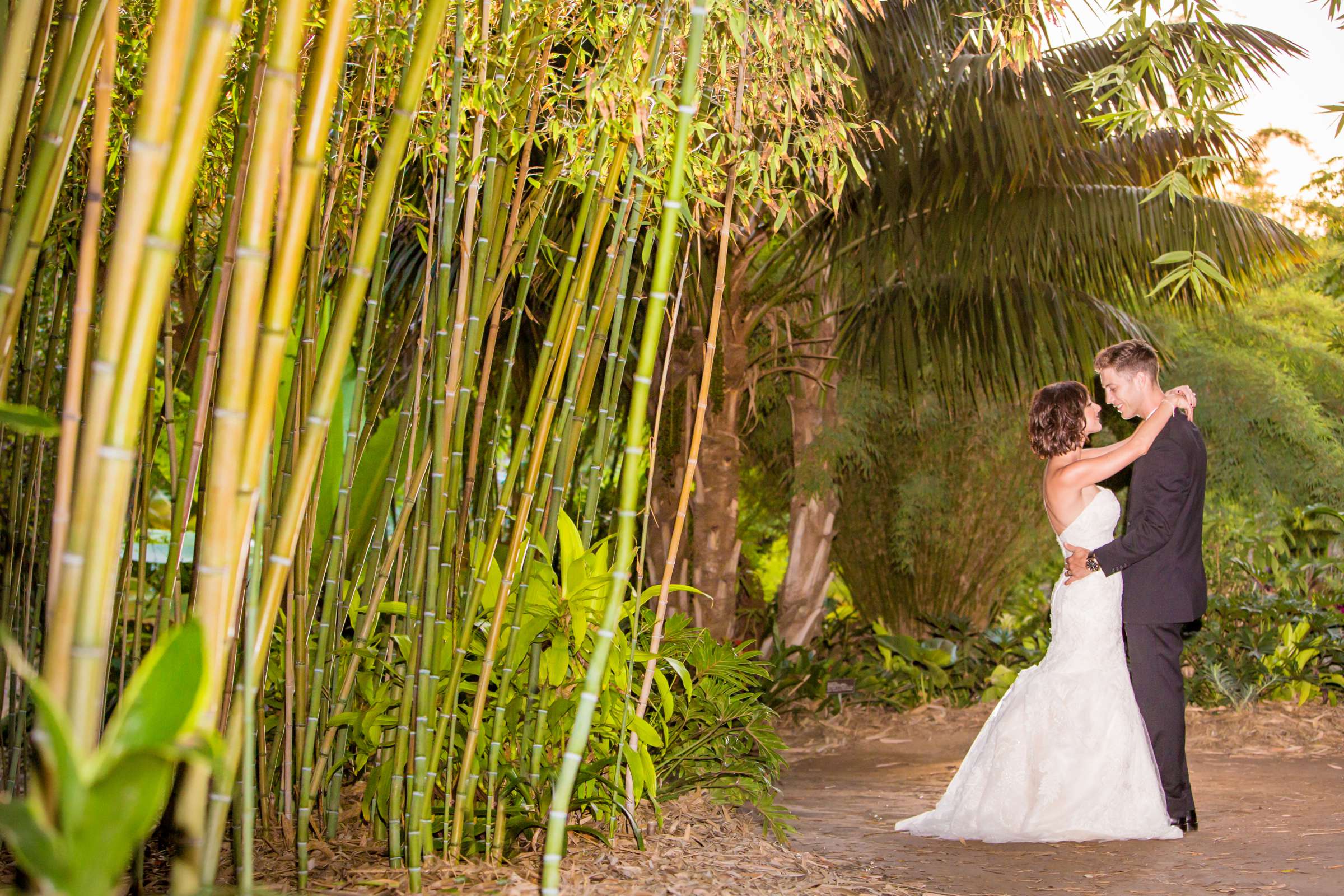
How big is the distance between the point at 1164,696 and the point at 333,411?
9.35ft

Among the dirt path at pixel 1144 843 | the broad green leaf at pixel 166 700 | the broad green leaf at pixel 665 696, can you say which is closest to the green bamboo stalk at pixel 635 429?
→ the broad green leaf at pixel 166 700

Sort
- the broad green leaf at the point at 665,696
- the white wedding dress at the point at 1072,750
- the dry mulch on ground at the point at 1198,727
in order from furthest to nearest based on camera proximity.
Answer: the dry mulch on ground at the point at 1198,727 < the white wedding dress at the point at 1072,750 < the broad green leaf at the point at 665,696

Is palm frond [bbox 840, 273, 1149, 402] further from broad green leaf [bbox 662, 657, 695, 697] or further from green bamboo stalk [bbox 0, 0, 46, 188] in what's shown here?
green bamboo stalk [bbox 0, 0, 46, 188]

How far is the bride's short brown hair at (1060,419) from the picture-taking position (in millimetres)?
3910

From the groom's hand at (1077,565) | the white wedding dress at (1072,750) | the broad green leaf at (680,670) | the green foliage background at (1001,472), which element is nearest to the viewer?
the broad green leaf at (680,670)

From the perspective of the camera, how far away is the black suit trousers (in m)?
3.62

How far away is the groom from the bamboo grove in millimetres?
1382

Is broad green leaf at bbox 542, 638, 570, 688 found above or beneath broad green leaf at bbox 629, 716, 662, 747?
above

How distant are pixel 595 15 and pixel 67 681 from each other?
5.69 ft

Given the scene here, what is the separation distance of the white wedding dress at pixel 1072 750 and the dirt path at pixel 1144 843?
0.36 feet

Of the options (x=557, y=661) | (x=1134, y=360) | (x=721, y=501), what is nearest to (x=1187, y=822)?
(x=1134, y=360)

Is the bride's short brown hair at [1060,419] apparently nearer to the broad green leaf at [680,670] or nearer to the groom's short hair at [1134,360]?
the groom's short hair at [1134,360]

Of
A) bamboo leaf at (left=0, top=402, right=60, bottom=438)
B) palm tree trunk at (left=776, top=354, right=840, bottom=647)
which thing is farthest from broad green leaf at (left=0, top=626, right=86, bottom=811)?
palm tree trunk at (left=776, top=354, right=840, bottom=647)

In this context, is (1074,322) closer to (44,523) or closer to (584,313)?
(584,313)
